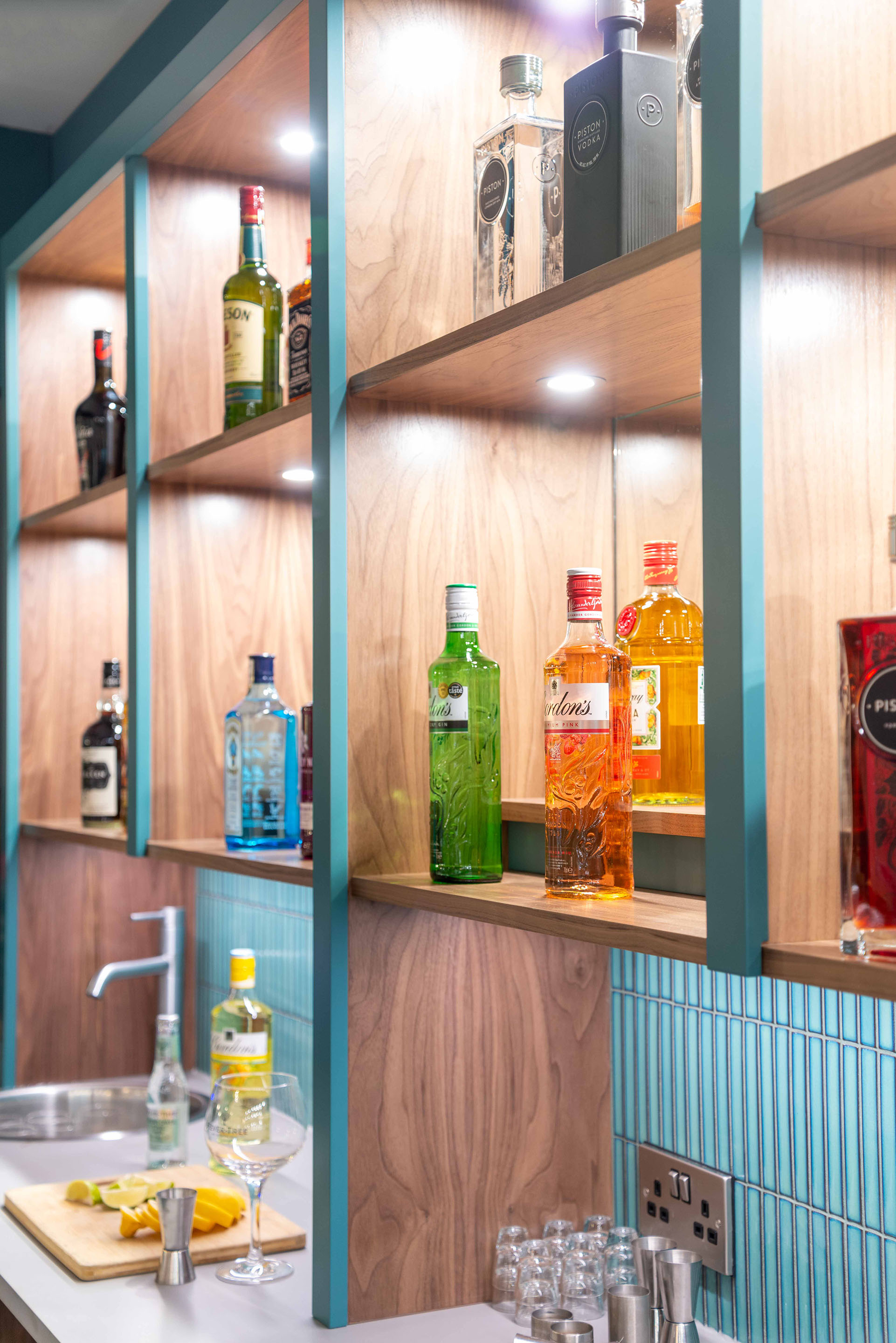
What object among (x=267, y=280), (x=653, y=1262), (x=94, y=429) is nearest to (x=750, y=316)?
(x=653, y=1262)

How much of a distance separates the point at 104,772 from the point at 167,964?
37 centimetres

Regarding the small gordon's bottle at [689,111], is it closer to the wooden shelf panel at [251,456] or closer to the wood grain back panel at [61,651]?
the wooden shelf panel at [251,456]

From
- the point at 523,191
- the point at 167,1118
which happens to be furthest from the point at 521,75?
the point at 167,1118

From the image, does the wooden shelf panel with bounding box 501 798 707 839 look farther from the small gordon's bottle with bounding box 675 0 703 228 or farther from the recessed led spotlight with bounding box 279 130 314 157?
the recessed led spotlight with bounding box 279 130 314 157

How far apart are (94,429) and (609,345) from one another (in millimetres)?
1447

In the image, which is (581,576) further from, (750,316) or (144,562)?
(144,562)

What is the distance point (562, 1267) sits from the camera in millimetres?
1375

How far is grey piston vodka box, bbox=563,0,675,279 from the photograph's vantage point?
112cm

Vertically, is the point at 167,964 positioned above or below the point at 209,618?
below

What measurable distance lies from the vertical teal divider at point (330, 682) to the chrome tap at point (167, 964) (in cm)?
Answer: 104

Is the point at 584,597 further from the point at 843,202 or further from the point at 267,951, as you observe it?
the point at 267,951

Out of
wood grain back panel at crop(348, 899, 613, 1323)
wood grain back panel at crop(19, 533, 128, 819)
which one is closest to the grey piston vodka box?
wood grain back panel at crop(348, 899, 613, 1323)

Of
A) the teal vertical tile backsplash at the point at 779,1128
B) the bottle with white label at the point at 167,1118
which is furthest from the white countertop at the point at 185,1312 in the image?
the bottle with white label at the point at 167,1118

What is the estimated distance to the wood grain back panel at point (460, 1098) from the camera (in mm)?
1367
